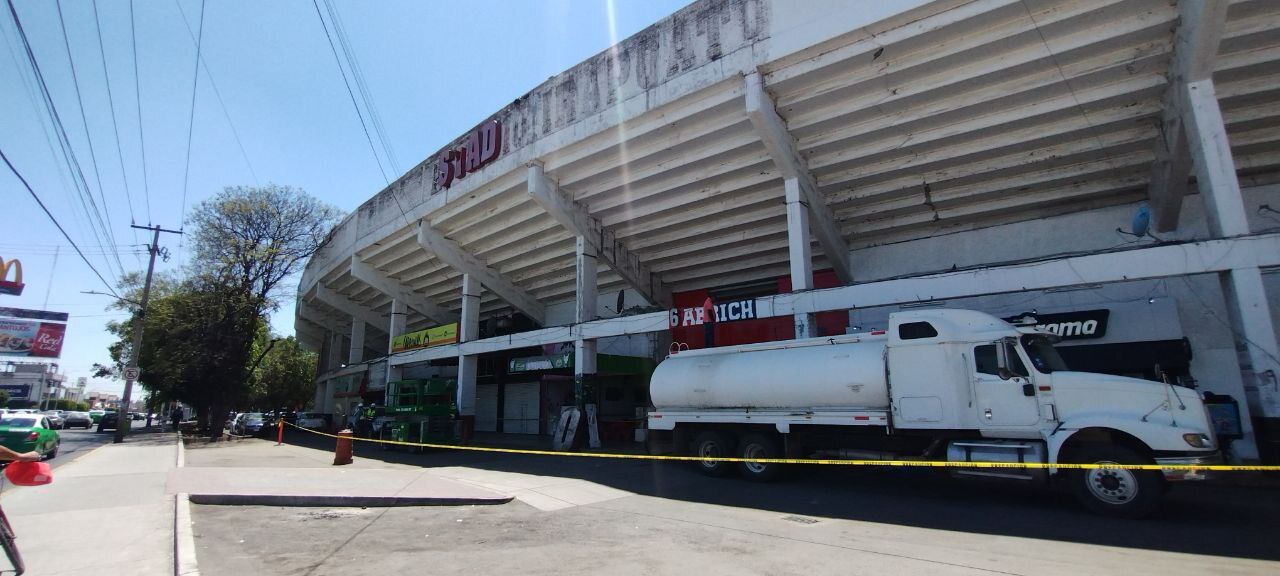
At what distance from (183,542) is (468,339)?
1906 centimetres

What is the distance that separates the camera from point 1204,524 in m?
7.09

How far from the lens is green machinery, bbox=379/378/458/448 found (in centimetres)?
1950

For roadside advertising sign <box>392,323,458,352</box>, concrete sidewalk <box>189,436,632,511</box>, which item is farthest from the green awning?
concrete sidewalk <box>189,436,632,511</box>

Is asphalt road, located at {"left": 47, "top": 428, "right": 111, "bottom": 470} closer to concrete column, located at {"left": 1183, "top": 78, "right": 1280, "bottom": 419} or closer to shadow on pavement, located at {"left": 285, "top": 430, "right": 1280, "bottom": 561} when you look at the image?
shadow on pavement, located at {"left": 285, "top": 430, "right": 1280, "bottom": 561}

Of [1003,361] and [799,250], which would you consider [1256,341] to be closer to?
[1003,361]

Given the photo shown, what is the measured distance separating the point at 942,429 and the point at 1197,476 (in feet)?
9.52

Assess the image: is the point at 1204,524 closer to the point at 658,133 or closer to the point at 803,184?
the point at 803,184

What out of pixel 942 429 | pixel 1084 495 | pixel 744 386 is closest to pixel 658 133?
pixel 744 386

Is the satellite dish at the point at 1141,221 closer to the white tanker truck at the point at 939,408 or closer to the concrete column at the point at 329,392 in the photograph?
the white tanker truck at the point at 939,408

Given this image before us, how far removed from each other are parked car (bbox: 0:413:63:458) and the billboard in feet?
166

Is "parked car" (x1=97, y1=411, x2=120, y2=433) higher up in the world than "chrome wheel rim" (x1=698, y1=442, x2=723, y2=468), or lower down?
higher up

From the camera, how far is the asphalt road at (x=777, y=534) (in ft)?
18.2

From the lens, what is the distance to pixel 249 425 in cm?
3347

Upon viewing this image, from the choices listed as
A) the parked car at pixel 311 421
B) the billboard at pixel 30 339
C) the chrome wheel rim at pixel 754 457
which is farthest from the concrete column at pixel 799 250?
the billboard at pixel 30 339
